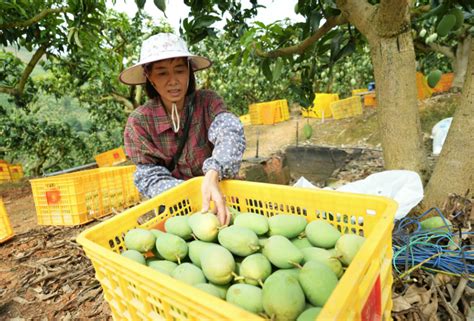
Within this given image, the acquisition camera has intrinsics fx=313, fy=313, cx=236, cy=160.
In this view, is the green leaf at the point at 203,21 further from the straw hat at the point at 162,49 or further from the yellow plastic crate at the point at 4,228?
the yellow plastic crate at the point at 4,228

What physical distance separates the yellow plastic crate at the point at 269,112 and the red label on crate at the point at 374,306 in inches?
360

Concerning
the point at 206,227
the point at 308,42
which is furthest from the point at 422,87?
the point at 206,227

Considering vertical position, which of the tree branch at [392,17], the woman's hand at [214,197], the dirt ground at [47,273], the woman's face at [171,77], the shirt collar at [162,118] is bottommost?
the dirt ground at [47,273]

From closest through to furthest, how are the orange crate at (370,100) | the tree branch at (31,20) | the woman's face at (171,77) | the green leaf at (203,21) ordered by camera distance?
the woman's face at (171,77), the green leaf at (203,21), the tree branch at (31,20), the orange crate at (370,100)

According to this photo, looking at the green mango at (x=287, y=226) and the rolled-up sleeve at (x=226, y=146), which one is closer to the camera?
the green mango at (x=287, y=226)

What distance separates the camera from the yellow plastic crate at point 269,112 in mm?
9694

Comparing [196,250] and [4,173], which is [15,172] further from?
[196,250]

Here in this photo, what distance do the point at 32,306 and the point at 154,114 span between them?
1390mm

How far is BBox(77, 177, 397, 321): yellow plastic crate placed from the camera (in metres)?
0.55

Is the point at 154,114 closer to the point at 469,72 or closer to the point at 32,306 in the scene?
the point at 32,306

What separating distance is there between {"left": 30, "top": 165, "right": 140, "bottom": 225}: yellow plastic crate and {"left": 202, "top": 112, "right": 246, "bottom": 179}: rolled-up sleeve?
239cm

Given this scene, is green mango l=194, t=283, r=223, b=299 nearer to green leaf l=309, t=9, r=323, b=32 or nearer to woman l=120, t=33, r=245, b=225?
woman l=120, t=33, r=245, b=225

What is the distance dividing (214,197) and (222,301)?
582 mm

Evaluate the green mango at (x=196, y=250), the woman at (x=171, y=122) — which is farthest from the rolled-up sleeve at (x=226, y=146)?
the green mango at (x=196, y=250)
